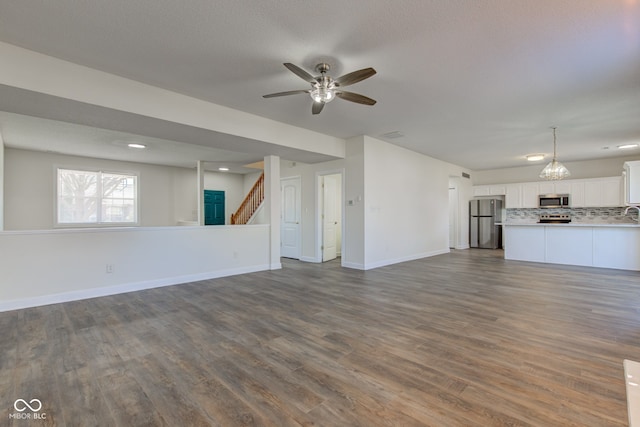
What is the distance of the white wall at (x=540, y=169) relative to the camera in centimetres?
816

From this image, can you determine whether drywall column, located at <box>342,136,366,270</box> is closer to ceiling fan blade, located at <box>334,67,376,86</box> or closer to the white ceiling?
the white ceiling

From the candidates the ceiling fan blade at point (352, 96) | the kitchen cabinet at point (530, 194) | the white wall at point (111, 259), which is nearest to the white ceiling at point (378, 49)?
the ceiling fan blade at point (352, 96)

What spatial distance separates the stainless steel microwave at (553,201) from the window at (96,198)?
38.9ft

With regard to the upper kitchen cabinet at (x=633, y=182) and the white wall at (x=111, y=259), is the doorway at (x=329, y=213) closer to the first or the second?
the white wall at (x=111, y=259)

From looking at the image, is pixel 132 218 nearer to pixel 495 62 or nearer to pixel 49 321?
pixel 49 321

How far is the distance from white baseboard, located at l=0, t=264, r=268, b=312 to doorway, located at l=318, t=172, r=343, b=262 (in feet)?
6.44

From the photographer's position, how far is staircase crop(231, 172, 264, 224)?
8023 mm

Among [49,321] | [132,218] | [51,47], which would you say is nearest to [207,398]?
[49,321]

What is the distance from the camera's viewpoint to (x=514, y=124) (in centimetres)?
513

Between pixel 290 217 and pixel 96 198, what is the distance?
5124 mm

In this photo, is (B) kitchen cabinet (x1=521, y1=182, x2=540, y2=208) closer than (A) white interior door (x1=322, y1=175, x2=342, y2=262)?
No

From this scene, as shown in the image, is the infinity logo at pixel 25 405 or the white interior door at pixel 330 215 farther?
the white interior door at pixel 330 215

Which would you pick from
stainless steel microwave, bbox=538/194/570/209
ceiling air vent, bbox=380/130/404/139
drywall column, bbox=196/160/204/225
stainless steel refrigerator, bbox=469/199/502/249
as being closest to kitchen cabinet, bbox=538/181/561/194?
stainless steel microwave, bbox=538/194/570/209

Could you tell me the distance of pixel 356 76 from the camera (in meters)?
2.74
